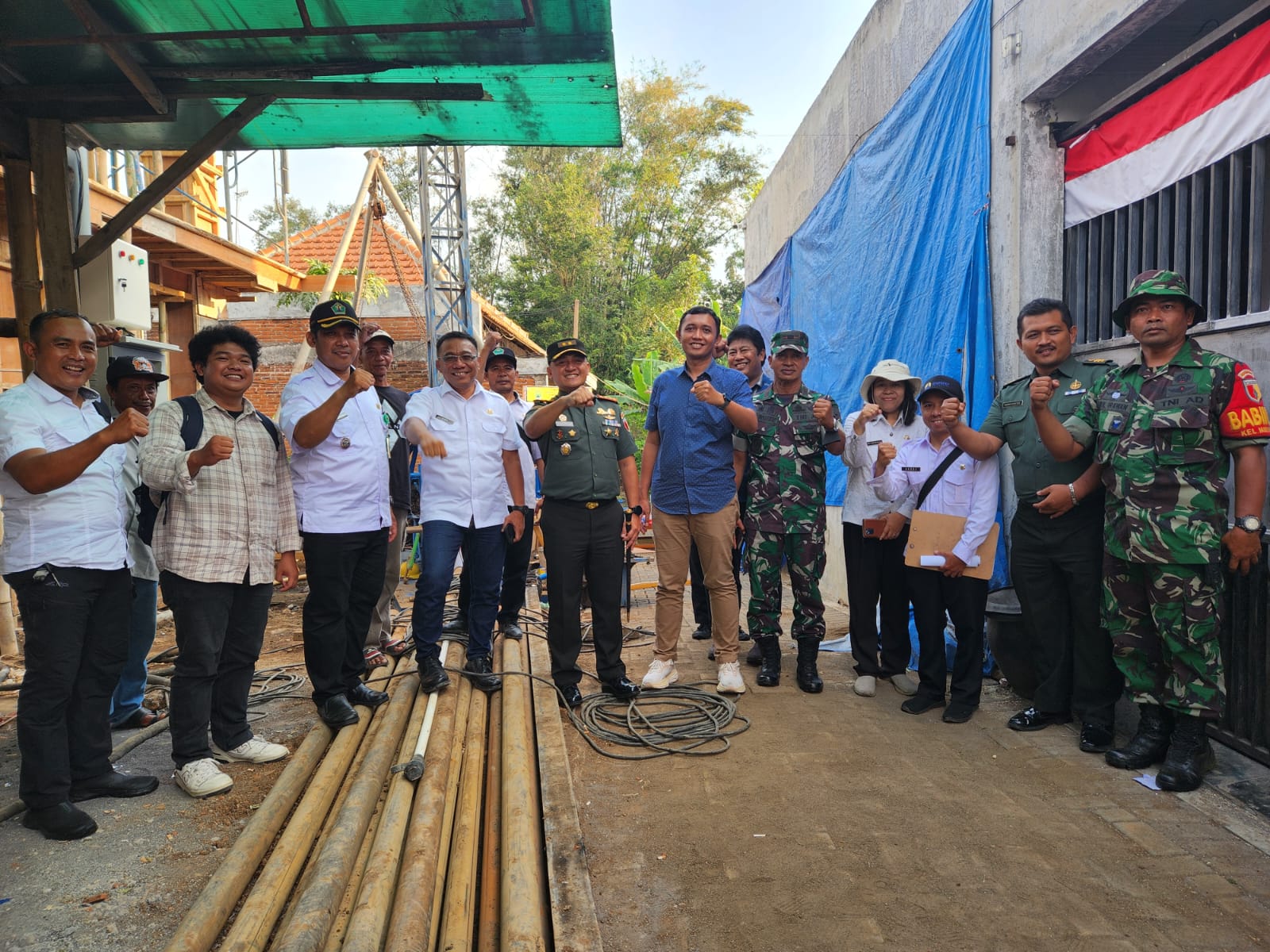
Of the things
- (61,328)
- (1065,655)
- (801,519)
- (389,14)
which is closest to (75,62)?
(389,14)

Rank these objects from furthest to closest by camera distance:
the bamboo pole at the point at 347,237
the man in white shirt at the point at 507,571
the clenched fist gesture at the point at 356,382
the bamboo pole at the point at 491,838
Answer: the bamboo pole at the point at 347,237
the man in white shirt at the point at 507,571
the clenched fist gesture at the point at 356,382
the bamboo pole at the point at 491,838

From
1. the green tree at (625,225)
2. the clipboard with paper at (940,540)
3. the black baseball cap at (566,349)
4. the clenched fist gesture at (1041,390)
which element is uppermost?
the green tree at (625,225)

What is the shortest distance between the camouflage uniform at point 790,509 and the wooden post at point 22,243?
3905 mm

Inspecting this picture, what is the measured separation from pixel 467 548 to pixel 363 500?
740 millimetres

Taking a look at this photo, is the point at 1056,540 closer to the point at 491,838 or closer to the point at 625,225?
the point at 491,838

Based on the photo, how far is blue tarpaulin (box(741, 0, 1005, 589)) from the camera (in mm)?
4992

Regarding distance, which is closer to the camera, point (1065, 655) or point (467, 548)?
point (1065, 655)

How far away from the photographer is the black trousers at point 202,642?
3.39 metres

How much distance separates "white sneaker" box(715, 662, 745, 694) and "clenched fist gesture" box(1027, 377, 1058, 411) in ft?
6.55

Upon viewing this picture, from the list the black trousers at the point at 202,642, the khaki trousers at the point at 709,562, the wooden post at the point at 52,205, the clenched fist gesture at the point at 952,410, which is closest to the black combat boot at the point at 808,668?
the khaki trousers at the point at 709,562

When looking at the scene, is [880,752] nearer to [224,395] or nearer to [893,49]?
[224,395]

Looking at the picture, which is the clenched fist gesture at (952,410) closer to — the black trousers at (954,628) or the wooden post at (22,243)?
the black trousers at (954,628)

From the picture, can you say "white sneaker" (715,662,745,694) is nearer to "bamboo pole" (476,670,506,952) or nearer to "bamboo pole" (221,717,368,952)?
"bamboo pole" (476,670,506,952)

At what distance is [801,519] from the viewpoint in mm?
4703
